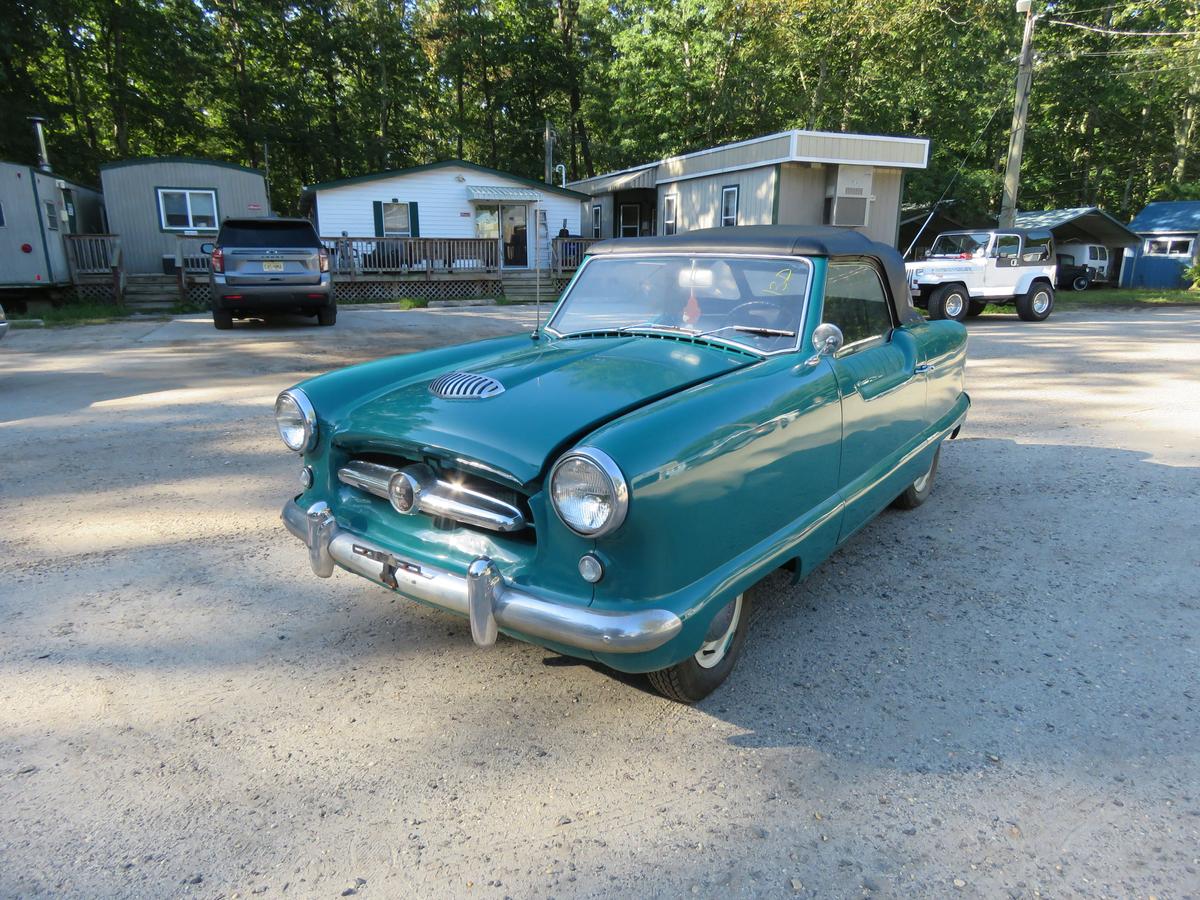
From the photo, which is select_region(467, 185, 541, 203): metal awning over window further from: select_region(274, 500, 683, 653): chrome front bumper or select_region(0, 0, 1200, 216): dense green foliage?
select_region(274, 500, 683, 653): chrome front bumper

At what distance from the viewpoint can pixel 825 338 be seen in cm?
319

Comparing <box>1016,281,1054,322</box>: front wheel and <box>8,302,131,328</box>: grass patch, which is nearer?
<box>8,302,131,328</box>: grass patch

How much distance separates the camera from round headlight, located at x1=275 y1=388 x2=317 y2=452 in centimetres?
309

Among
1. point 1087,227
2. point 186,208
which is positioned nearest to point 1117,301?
point 1087,227

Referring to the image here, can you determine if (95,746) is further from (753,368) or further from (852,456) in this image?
(852,456)

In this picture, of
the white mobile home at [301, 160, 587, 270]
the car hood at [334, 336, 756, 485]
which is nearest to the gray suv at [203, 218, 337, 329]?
the white mobile home at [301, 160, 587, 270]

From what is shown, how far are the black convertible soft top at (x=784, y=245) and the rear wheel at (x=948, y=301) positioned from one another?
13.4 metres

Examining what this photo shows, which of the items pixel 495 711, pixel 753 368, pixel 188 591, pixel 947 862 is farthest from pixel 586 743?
pixel 188 591

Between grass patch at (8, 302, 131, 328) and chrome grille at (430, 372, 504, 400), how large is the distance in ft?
48.8

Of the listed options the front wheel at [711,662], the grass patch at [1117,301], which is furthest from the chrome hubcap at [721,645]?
the grass patch at [1117,301]

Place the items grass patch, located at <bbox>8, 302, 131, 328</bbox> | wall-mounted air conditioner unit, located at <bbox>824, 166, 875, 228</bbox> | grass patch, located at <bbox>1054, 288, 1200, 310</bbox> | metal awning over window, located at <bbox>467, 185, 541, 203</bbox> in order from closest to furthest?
grass patch, located at <bbox>8, 302, 131, 328</bbox> → wall-mounted air conditioner unit, located at <bbox>824, 166, 875, 228</bbox> → grass patch, located at <bbox>1054, 288, 1200, 310</bbox> → metal awning over window, located at <bbox>467, 185, 541, 203</bbox>

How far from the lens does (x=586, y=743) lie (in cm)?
260

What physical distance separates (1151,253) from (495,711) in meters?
34.6

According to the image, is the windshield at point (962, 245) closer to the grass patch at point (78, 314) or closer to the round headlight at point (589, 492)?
the round headlight at point (589, 492)
